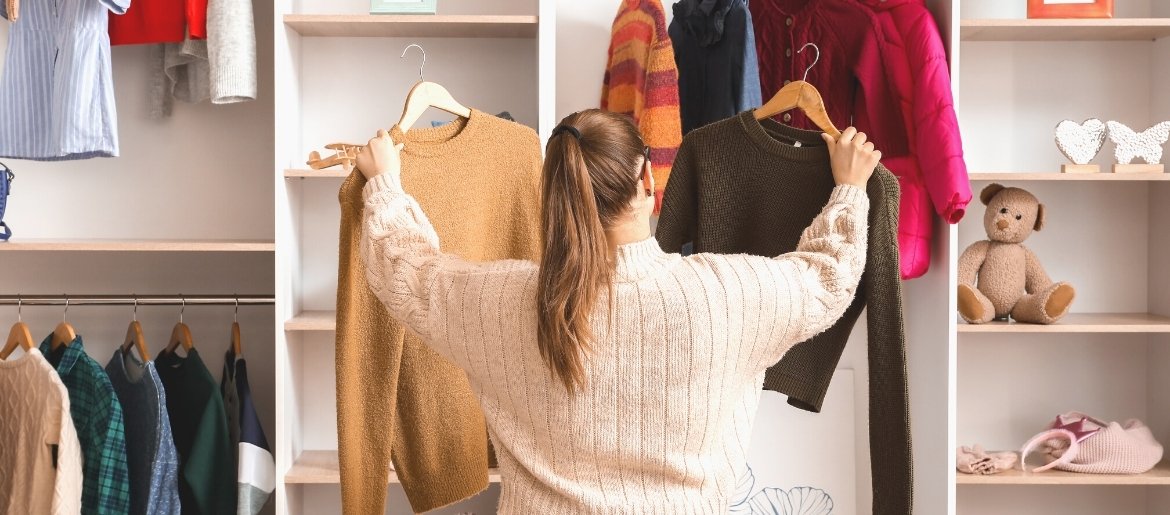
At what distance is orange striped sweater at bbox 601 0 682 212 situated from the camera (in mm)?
2379

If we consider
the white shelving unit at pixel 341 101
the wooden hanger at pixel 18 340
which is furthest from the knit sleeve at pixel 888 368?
the wooden hanger at pixel 18 340

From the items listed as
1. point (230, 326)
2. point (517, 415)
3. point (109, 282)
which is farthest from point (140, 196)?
point (517, 415)

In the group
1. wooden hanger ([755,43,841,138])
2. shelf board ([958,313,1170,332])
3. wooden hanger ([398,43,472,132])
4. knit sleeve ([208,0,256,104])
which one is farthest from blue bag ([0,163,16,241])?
shelf board ([958,313,1170,332])

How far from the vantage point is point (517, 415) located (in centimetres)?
142

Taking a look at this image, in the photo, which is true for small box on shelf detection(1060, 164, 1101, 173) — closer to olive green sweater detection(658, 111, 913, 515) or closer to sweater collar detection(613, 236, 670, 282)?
olive green sweater detection(658, 111, 913, 515)

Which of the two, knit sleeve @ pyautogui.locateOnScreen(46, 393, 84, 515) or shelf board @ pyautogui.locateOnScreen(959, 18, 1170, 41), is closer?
knit sleeve @ pyautogui.locateOnScreen(46, 393, 84, 515)

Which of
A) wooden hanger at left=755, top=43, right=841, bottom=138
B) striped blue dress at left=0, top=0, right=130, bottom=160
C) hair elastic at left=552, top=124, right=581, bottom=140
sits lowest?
hair elastic at left=552, top=124, right=581, bottom=140

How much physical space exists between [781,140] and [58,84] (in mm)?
1796

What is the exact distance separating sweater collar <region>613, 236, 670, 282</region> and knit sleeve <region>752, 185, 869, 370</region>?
160 mm

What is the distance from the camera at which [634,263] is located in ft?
4.35

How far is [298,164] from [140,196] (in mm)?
497

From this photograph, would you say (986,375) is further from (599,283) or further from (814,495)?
(599,283)

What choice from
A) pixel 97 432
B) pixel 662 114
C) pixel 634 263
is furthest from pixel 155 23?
pixel 634 263

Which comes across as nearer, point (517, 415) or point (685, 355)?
point (685, 355)
